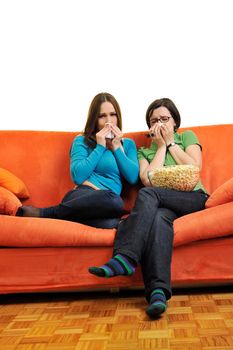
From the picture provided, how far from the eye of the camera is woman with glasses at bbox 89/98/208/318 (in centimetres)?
173

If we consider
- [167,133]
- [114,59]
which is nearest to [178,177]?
[167,133]

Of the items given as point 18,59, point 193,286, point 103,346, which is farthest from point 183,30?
point 103,346

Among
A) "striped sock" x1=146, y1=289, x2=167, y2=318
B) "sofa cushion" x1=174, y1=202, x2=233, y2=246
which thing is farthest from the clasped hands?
"striped sock" x1=146, y1=289, x2=167, y2=318

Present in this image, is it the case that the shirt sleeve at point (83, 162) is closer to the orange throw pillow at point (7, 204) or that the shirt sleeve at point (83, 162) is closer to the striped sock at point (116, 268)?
the orange throw pillow at point (7, 204)

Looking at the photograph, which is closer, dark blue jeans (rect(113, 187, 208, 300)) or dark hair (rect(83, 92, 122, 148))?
dark blue jeans (rect(113, 187, 208, 300))

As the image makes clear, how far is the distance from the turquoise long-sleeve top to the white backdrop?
0.61 meters

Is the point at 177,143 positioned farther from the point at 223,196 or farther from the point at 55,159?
the point at 55,159

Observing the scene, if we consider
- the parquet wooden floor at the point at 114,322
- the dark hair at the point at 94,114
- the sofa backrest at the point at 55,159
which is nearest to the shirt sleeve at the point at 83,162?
the dark hair at the point at 94,114

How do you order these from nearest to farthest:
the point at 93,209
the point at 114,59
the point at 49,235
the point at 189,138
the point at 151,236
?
the point at 151,236 < the point at 49,235 < the point at 93,209 < the point at 189,138 < the point at 114,59

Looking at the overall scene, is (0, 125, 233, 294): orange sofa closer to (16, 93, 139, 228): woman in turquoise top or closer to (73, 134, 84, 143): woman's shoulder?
(16, 93, 139, 228): woman in turquoise top

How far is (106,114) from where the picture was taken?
2465mm

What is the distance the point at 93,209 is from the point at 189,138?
68cm

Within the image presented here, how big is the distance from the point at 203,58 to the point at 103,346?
2065 mm

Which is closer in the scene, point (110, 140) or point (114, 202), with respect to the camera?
point (114, 202)
